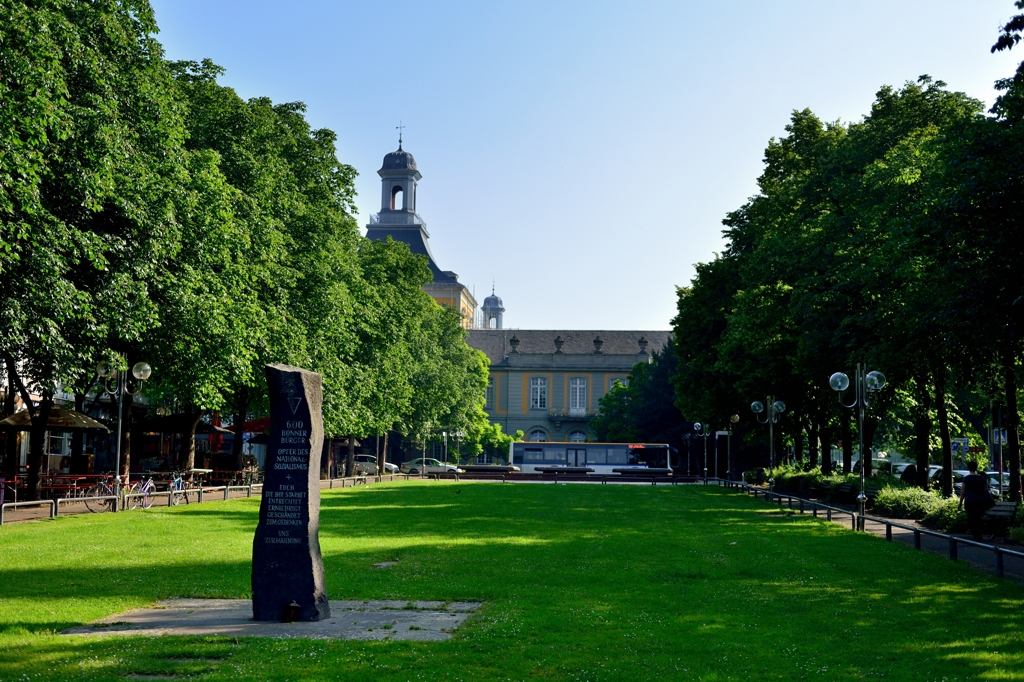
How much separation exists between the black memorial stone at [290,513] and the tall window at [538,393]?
104894 millimetres

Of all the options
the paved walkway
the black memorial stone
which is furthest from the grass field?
the black memorial stone

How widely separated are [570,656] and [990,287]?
42.2ft

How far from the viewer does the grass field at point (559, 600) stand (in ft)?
30.4

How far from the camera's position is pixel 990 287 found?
19188 mm

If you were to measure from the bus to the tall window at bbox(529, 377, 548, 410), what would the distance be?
28625 mm

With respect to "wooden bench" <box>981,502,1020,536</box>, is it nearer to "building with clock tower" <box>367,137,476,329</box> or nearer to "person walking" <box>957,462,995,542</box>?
"person walking" <box>957,462,995,542</box>

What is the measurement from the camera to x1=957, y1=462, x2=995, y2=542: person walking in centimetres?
2094

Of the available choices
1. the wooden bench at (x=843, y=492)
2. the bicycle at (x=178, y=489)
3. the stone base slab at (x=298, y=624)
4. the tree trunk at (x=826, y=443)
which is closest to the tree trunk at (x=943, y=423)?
the wooden bench at (x=843, y=492)

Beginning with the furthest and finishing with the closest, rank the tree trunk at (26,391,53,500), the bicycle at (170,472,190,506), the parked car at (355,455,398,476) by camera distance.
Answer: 1. the parked car at (355,455,398,476)
2. the bicycle at (170,472,190,506)
3. the tree trunk at (26,391,53,500)

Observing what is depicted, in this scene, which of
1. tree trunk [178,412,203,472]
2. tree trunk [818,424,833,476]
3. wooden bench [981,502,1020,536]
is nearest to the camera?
wooden bench [981,502,1020,536]

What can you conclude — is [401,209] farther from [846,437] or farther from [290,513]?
[290,513]

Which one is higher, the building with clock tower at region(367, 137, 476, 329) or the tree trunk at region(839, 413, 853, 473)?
the building with clock tower at region(367, 137, 476, 329)

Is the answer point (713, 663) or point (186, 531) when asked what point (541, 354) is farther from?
point (713, 663)

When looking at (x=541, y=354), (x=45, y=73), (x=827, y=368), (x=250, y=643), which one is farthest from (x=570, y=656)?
(x=541, y=354)
